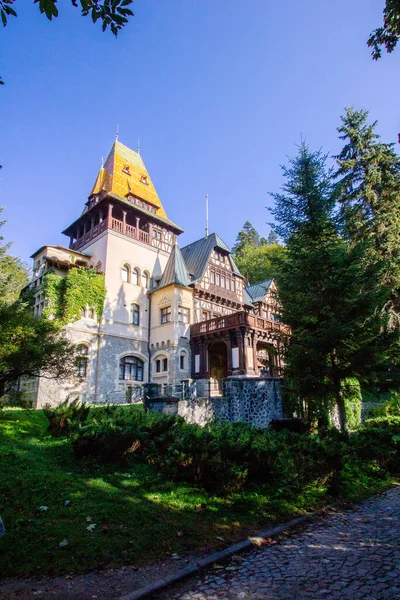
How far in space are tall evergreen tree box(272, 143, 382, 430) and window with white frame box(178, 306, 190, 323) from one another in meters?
12.1

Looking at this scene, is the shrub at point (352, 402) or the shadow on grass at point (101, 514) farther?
the shrub at point (352, 402)

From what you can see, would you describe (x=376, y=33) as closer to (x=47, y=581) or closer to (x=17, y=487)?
(x=47, y=581)

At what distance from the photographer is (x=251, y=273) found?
155 ft

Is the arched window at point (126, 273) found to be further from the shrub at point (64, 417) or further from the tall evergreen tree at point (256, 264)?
the tall evergreen tree at point (256, 264)

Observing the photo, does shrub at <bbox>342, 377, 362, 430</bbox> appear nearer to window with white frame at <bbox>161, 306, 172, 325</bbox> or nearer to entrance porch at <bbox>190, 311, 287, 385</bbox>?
entrance porch at <bbox>190, 311, 287, 385</bbox>

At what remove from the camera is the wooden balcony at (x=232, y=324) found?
76.5 feet

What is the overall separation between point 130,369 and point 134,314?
3.99 metres

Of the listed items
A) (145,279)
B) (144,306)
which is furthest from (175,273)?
(144,306)

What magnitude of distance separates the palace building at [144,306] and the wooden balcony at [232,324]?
71 mm

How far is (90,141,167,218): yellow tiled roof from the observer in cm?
2956

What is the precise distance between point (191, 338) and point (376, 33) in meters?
21.3

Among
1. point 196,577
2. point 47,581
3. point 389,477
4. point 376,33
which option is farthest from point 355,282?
point 47,581

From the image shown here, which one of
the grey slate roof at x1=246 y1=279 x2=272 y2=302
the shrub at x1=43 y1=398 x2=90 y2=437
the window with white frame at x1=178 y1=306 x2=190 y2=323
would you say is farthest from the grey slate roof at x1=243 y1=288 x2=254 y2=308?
the shrub at x1=43 y1=398 x2=90 y2=437

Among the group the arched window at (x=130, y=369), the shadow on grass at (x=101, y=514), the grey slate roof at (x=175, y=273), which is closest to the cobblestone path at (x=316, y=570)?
the shadow on grass at (x=101, y=514)
